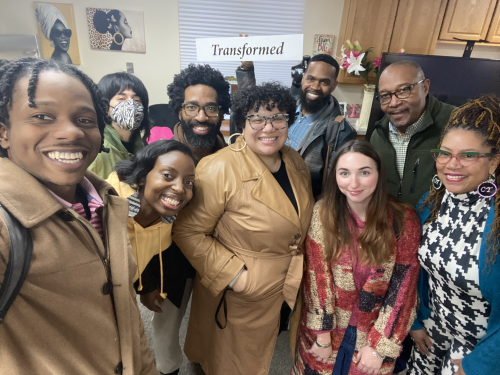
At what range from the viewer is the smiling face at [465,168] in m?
1.02

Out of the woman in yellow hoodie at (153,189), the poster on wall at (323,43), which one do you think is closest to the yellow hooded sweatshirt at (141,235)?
the woman in yellow hoodie at (153,189)

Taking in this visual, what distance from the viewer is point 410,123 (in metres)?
1.56

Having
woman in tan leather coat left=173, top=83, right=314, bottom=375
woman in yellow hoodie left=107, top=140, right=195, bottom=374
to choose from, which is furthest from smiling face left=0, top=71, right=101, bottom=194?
woman in tan leather coat left=173, top=83, right=314, bottom=375

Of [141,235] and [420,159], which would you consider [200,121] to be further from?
[420,159]

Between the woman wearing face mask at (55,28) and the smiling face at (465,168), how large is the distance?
3518 millimetres

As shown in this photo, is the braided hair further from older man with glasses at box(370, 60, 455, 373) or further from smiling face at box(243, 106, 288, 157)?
older man with glasses at box(370, 60, 455, 373)

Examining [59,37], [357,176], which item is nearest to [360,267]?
[357,176]

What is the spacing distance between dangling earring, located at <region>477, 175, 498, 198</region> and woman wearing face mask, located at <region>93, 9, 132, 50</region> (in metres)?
3.52

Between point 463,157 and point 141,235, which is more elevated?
point 463,157

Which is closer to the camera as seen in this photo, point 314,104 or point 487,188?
point 487,188

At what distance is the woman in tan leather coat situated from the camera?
4.01 ft

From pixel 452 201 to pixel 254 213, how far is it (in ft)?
2.63

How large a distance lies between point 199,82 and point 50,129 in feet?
3.70

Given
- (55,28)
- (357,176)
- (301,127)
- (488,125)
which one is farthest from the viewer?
(55,28)
